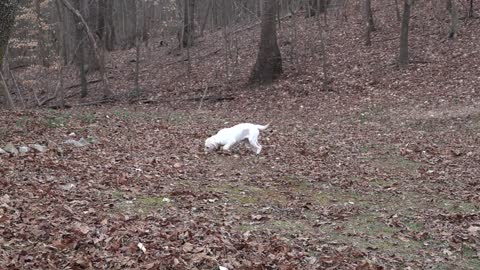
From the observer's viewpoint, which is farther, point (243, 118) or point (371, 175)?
point (243, 118)

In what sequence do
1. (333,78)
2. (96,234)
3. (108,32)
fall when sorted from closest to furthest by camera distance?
(96,234), (333,78), (108,32)

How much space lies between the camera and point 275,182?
843 cm

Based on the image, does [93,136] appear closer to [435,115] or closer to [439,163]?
[439,163]

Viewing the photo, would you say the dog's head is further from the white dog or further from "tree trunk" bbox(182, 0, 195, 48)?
"tree trunk" bbox(182, 0, 195, 48)

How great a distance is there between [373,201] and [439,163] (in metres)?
2.78

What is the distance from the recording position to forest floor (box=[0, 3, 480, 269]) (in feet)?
16.8

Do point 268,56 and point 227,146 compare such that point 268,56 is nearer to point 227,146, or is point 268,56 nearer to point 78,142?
point 227,146

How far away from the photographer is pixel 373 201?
753 centimetres

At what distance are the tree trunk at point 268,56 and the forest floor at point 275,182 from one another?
1.12 metres

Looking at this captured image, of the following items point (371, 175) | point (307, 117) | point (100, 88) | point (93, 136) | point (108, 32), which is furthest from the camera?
point (108, 32)

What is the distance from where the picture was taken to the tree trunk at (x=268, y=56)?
64.4 feet

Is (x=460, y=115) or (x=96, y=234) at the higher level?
(x=96, y=234)

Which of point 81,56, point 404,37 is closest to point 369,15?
point 404,37

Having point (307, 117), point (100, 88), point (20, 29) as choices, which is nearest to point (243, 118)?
point (307, 117)
